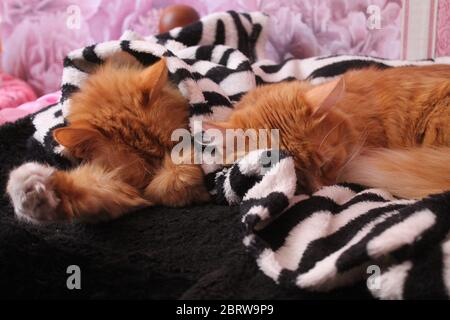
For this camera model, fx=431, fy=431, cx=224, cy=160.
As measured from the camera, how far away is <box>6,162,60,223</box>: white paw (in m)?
0.87

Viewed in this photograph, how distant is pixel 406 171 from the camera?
1.02 meters

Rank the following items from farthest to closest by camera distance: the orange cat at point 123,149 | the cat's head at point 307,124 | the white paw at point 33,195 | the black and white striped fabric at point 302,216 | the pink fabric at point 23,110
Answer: the pink fabric at point 23,110, the cat's head at point 307,124, the orange cat at point 123,149, the white paw at point 33,195, the black and white striped fabric at point 302,216

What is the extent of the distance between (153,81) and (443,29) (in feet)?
4.50

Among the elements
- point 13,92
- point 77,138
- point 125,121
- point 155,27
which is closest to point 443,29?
point 155,27

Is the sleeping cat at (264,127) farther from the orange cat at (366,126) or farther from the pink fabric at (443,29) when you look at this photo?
the pink fabric at (443,29)

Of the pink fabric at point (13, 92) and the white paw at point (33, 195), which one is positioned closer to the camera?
the white paw at point (33, 195)

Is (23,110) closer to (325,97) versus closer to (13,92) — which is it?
(13,92)

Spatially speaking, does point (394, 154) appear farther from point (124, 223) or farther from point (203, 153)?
point (124, 223)

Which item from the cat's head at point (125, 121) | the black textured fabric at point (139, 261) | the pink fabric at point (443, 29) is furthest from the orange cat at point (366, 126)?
the pink fabric at point (443, 29)

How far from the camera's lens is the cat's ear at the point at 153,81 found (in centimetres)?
115

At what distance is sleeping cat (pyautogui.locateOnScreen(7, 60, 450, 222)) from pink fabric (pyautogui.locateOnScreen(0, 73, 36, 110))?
0.96 meters

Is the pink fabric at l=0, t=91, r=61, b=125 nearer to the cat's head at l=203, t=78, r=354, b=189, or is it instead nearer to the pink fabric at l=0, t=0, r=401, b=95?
the pink fabric at l=0, t=0, r=401, b=95

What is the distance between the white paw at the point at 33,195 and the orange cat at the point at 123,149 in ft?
0.06
